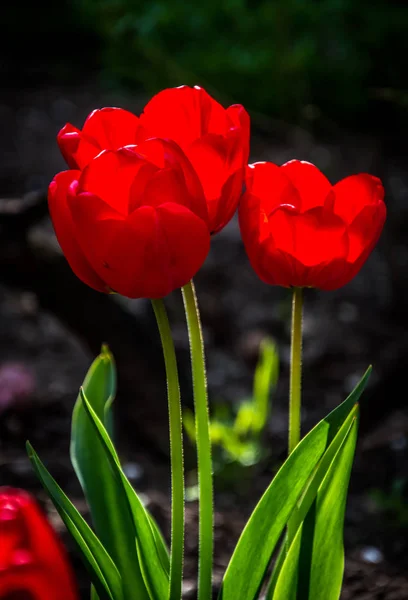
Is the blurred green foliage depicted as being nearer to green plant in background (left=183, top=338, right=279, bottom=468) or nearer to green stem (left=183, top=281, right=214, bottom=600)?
green plant in background (left=183, top=338, right=279, bottom=468)

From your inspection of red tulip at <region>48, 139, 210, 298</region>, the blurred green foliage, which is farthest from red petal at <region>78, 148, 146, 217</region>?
the blurred green foliage

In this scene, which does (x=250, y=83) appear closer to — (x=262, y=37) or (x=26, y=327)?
(x=262, y=37)

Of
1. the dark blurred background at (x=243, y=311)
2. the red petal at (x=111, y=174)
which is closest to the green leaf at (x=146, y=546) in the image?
the red petal at (x=111, y=174)

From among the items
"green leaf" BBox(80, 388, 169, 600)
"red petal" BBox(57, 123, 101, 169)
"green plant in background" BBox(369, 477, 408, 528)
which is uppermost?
"red petal" BBox(57, 123, 101, 169)

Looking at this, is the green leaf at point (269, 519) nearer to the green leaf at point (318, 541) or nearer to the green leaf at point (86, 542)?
the green leaf at point (318, 541)

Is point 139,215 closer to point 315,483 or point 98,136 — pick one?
point 98,136

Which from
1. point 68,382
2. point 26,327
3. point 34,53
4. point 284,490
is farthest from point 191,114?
point 34,53
